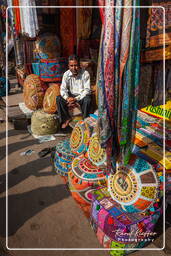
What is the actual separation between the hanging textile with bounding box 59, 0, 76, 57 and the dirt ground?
11.3 feet

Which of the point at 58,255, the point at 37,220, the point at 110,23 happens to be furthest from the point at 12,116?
the point at 110,23

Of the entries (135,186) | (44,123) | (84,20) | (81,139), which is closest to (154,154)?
(135,186)

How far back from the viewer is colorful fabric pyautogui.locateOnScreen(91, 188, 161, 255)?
6.92 ft

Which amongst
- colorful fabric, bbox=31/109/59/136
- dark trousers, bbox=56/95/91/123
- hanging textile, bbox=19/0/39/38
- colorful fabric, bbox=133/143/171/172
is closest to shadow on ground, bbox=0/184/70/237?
colorful fabric, bbox=133/143/171/172

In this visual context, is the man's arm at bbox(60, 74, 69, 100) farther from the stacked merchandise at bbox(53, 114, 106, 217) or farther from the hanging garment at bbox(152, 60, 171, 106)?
the hanging garment at bbox(152, 60, 171, 106)

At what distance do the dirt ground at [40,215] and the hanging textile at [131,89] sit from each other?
3.41ft

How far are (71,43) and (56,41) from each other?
1.36 ft

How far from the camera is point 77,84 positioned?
4.57 m

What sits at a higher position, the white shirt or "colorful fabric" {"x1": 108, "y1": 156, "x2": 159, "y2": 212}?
the white shirt

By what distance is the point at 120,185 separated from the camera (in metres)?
2.31

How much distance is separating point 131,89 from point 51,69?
4.20 meters

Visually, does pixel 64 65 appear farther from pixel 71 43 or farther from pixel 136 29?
pixel 136 29

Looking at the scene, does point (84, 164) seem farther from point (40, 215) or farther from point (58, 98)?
point (58, 98)

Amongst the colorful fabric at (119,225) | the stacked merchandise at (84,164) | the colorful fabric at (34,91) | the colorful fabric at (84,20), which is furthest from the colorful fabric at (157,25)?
the colorful fabric at (119,225)
